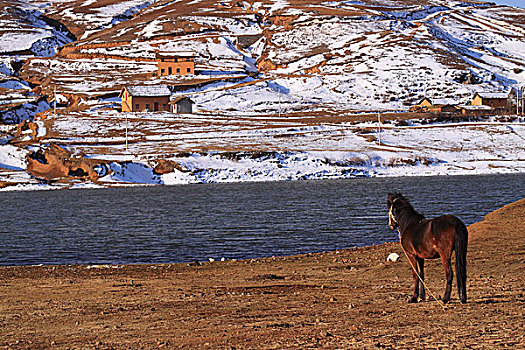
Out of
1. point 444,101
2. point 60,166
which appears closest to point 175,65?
point 444,101

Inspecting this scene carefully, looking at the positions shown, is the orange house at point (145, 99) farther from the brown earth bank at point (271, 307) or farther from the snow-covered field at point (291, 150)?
the brown earth bank at point (271, 307)

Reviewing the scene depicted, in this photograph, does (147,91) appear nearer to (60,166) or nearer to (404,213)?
(60,166)

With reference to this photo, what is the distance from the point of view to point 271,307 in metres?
13.0

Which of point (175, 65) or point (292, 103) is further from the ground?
point (175, 65)

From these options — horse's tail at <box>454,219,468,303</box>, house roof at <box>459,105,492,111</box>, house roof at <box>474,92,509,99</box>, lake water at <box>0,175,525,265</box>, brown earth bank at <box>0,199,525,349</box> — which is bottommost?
house roof at <box>459,105,492,111</box>

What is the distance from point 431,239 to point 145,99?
383 ft

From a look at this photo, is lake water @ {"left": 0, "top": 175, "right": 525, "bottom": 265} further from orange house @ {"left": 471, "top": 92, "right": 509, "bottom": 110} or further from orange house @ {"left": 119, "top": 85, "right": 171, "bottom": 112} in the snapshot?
orange house @ {"left": 471, "top": 92, "right": 509, "bottom": 110}

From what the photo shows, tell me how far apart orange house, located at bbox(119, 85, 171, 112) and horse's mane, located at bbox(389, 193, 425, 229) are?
113808 mm

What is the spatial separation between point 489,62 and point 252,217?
138821mm

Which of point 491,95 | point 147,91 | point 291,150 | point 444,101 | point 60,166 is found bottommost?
point 444,101

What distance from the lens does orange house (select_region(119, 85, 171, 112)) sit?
408ft

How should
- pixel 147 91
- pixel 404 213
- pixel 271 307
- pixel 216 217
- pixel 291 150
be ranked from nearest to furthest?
pixel 404 213 < pixel 271 307 < pixel 216 217 < pixel 291 150 < pixel 147 91

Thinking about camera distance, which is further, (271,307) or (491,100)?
(491,100)

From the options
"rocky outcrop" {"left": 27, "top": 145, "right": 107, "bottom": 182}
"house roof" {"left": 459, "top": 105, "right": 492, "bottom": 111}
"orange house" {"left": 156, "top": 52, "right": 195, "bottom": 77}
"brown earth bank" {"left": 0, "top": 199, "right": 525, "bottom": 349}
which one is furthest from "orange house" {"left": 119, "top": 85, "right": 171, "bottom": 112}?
"brown earth bank" {"left": 0, "top": 199, "right": 525, "bottom": 349}
